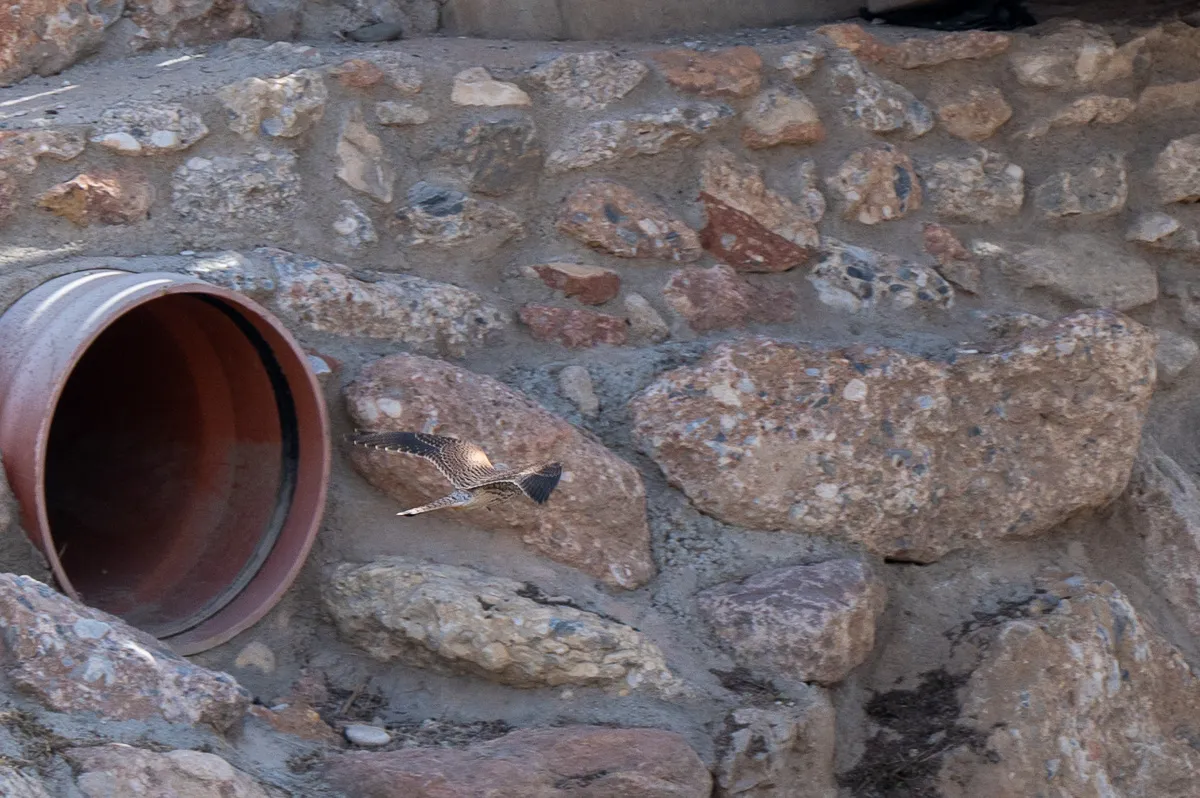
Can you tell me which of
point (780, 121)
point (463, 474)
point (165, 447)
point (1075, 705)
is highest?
point (780, 121)

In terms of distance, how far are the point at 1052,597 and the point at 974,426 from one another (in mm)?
320

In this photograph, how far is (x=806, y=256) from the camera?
2.79 m

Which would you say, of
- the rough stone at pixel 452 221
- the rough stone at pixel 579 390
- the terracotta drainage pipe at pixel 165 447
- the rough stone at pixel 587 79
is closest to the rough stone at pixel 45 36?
the terracotta drainage pipe at pixel 165 447

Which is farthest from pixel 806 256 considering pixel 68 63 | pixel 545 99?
pixel 68 63

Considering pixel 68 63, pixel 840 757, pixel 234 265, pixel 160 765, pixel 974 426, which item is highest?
pixel 68 63

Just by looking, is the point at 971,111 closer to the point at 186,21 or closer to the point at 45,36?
the point at 186,21

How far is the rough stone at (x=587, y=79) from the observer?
2771 millimetres

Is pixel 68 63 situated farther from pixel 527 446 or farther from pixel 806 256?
pixel 806 256

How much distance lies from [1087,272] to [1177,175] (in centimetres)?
33

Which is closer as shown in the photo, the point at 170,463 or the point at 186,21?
the point at 170,463

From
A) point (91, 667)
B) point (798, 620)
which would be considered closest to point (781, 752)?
point (798, 620)

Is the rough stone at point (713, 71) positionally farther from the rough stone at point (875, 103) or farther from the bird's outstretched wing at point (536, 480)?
the bird's outstretched wing at point (536, 480)

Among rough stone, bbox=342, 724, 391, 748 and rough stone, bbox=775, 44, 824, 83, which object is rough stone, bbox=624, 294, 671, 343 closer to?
rough stone, bbox=775, 44, 824, 83

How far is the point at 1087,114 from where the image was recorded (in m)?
3.07
